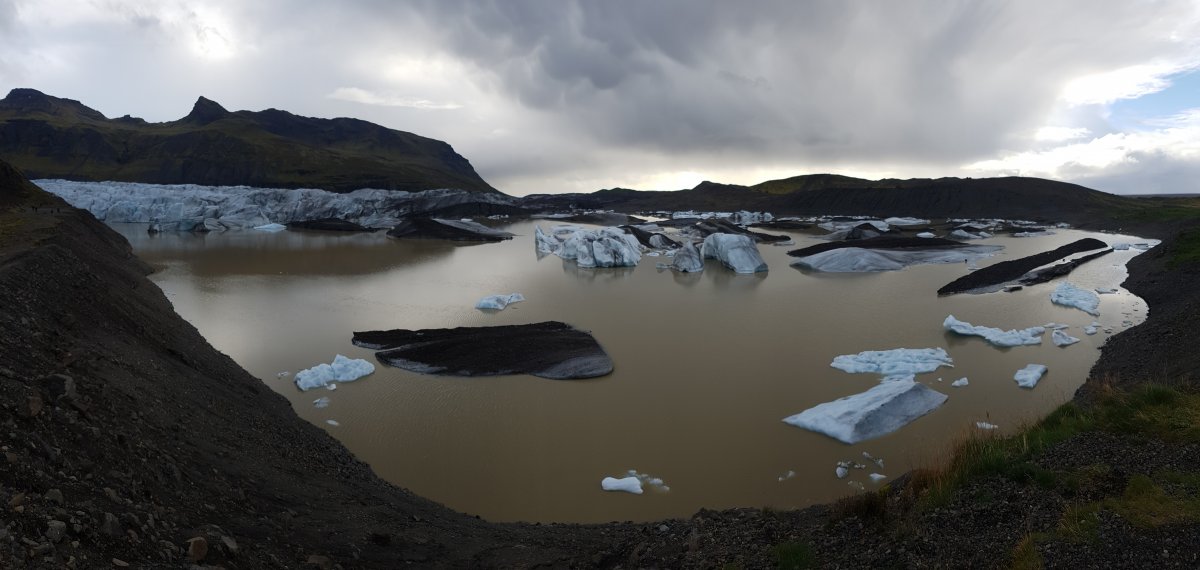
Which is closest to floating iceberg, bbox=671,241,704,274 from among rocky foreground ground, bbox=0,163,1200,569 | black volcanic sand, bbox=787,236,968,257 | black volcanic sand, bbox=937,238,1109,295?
black volcanic sand, bbox=787,236,968,257

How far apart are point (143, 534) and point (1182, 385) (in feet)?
29.1

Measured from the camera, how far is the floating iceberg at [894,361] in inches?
492

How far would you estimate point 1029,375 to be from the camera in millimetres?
12008

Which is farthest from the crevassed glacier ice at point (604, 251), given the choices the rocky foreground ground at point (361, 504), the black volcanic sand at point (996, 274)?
the rocky foreground ground at point (361, 504)

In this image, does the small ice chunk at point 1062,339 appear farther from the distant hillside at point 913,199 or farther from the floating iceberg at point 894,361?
the distant hillside at point 913,199

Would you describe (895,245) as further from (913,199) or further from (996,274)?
(913,199)

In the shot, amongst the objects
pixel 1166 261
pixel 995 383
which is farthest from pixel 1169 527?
pixel 1166 261

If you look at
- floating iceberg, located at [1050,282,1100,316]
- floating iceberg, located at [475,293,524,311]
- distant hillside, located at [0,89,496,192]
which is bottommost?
floating iceberg, located at [475,293,524,311]

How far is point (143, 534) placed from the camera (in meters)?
3.41

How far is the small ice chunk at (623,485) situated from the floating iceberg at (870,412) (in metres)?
3.29

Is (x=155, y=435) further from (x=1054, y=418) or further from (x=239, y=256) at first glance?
(x=239, y=256)

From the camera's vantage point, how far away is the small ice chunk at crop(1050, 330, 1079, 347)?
14505 mm

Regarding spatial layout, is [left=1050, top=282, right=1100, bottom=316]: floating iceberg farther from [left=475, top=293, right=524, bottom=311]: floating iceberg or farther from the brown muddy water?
[left=475, top=293, right=524, bottom=311]: floating iceberg

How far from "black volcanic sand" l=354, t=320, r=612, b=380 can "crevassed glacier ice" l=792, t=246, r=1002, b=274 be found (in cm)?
1876
